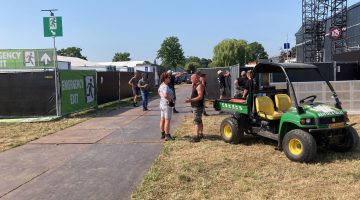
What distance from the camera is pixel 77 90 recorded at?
16.2 metres

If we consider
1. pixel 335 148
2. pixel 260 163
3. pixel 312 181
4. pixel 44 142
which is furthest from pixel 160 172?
pixel 44 142

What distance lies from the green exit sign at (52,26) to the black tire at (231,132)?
8.42 meters

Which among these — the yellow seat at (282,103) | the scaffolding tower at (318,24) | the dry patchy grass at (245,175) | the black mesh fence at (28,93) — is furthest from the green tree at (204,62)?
the dry patchy grass at (245,175)

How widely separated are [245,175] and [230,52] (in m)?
87.9

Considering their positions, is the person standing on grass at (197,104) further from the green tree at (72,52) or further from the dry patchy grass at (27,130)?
the green tree at (72,52)

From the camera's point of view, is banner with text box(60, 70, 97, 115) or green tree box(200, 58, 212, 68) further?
green tree box(200, 58, 212, 68)

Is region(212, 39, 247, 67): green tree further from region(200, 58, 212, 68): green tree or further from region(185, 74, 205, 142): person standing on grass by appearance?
region(185, 74, 205, 142): person standing on grass

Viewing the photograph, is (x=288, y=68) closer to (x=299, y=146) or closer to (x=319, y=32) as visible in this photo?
(x=299, y=146)

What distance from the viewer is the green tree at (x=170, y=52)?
87.2 metres

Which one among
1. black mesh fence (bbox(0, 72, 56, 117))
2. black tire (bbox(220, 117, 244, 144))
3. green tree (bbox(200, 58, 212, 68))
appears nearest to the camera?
black tire (bbox(220, 117, 244, 144))

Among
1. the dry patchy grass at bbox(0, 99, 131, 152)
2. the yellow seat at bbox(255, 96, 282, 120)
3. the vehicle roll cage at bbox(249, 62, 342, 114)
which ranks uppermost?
the vehicle roll cage at bbox(249, 62, 342, 114)

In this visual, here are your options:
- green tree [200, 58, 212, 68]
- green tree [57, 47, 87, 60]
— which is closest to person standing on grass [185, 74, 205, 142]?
green tree [57, 47, 87, 60]

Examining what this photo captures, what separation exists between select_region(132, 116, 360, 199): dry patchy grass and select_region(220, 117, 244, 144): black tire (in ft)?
0.72

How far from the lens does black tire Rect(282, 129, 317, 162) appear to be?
6.88m
